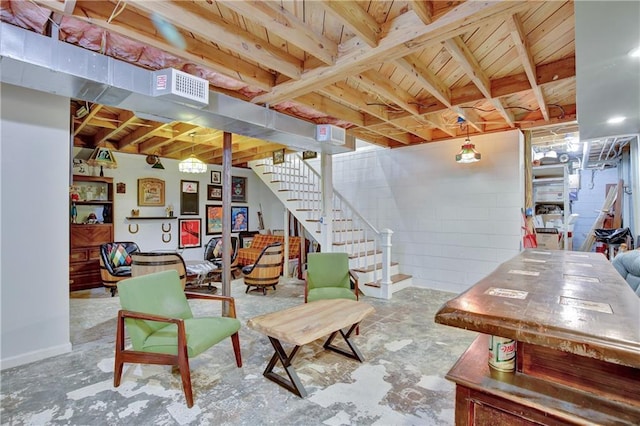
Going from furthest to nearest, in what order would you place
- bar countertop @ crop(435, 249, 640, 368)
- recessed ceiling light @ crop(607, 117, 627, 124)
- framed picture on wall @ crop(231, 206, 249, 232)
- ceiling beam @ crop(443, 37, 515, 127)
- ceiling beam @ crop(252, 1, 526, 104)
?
framed picture on wall @ crop(231, 206, 249, 232)
recessed ceiling light @ crop(607, 117, 627, 124)
ceiling beam @ crop(443, 37, 515, 127)
ceiling beam @ crop(252, 1, 526, 104)
bar countertop @ crop(435, 249, 640, 368)

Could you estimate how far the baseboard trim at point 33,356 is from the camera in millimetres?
2714

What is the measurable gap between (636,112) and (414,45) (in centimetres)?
235

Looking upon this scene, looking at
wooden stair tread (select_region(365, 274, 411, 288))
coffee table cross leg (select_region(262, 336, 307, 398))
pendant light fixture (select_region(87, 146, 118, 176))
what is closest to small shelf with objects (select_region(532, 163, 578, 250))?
wooden stair tread (select_region(365, 274, 411, 288))

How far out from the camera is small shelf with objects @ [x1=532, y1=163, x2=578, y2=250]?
18.9 feet

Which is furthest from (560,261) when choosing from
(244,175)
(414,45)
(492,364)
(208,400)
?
(244,175)

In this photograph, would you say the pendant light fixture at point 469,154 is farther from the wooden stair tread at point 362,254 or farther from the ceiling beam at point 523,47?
the wooden stair tread at point 362,254

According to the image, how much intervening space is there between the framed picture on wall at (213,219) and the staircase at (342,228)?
1.64 metres

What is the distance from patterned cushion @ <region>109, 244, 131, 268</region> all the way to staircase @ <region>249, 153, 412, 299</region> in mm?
2972

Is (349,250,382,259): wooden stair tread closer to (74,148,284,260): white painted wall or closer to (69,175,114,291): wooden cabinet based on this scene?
(74,148,284,260): white painted wall

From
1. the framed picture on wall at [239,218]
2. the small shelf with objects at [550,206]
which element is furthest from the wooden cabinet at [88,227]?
the small shelf with objects at [550,206]

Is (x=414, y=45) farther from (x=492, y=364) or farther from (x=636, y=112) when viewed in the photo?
Result: (x=636, y=112)

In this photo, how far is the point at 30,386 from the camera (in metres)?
2.44

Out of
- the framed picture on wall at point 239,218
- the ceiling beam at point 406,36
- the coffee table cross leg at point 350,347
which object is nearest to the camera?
the ceiling beam at point 406,36

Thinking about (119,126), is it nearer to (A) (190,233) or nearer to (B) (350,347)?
(A) (190,233)
